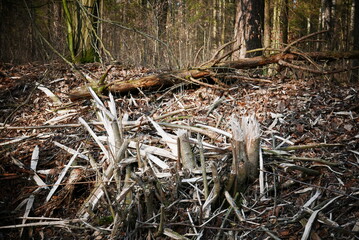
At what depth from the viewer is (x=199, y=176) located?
7.38 ft

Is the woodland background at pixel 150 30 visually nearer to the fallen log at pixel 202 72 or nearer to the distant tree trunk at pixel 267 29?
the distant tree trunk at pixel 267 29

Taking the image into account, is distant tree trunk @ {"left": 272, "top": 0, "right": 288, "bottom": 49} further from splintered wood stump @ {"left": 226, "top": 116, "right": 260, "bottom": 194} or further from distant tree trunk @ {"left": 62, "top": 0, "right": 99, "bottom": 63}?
splintered wood stump @ {"left": 226, "top": 116, "right": 260, "bottom": 194}

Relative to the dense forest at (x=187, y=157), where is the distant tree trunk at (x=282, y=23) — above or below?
above

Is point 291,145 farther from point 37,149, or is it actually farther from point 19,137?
point 19,137

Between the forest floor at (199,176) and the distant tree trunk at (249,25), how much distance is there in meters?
1.66

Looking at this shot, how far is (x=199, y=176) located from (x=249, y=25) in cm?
412

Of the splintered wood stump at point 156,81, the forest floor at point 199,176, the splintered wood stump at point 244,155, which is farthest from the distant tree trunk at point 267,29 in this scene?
the splintered wood stump at point 244,155

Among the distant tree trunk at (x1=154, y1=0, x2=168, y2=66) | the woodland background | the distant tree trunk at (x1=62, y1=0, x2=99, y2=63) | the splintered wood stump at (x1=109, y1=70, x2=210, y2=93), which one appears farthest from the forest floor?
the distant tree trunk at (x1=154, y1=0, x2=168, y2=66)

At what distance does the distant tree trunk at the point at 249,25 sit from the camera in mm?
5266

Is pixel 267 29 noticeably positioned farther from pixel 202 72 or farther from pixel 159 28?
pixel 202 72

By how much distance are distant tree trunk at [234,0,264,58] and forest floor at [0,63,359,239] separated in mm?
1663

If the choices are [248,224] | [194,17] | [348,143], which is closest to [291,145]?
[348,143]

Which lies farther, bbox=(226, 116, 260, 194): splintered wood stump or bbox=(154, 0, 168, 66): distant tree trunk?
bbox=(154, 0, 168, 66): distant tree trunk

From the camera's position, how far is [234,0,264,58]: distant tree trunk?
527 centimetres
